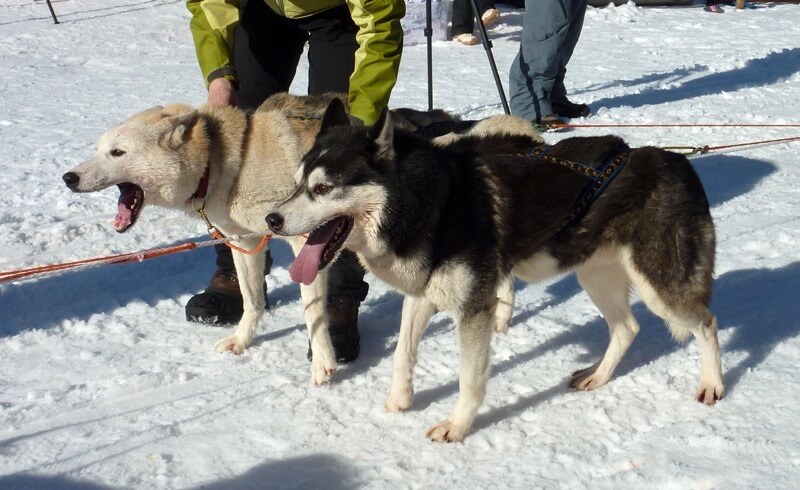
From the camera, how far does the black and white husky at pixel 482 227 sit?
238 centimetres

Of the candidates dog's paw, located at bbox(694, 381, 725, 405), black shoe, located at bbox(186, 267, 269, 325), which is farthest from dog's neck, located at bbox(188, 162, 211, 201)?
dog's paw, located at bbox(694, 381, 725, 405)

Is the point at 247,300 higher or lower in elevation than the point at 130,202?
lower

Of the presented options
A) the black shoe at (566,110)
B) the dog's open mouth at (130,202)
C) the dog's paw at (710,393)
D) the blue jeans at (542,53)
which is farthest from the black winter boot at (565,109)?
the dog's open mouth at (130,202)

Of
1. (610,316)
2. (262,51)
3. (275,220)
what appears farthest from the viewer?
(262,51)

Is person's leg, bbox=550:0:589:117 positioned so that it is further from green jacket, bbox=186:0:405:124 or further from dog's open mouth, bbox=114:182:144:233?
dog's open mouth, bbox=114:182:144:233

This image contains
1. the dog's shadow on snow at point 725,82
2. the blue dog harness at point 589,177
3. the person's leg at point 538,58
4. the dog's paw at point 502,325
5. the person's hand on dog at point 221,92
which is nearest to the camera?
→ the blue dog harness at point 589,177

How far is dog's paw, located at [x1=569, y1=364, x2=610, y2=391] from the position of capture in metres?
3.03

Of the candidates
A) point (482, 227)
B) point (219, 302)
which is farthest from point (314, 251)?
point (219, 302)

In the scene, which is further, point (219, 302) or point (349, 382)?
point (219, 302)

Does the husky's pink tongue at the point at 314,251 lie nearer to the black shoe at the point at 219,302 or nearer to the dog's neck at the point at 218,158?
the dog's neck at the point at 218,158

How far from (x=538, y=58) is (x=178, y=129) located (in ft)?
14.8

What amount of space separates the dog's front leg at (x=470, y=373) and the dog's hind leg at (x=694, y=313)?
0.60 meters

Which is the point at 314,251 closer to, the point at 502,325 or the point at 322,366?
the point at 322,366

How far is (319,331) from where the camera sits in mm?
3084
